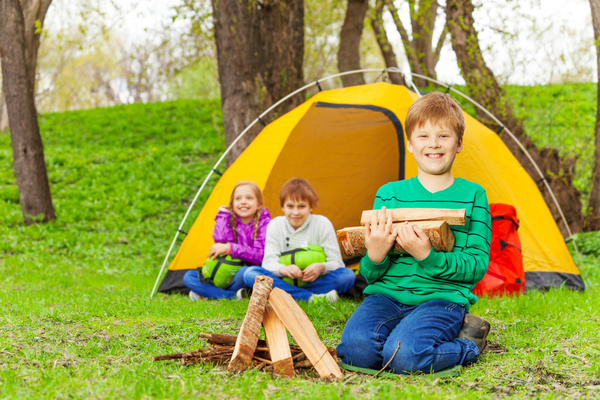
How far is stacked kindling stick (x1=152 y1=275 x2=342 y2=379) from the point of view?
8.10 ft

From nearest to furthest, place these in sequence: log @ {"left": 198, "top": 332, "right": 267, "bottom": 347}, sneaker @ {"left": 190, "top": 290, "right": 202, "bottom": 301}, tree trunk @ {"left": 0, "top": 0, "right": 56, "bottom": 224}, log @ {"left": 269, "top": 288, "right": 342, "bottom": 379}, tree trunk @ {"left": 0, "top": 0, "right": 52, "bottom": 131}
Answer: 1. log @ {"left": 269, "top": 288, "right": 342, "bottom": 379}
2. log @ {"left": 198, "top": 332, "right": 267, "bottom": 347}
3. sneaker @ {"left": 190, "top": 290, "right": 202, "bottom": 301}
4. tree trunk @ {"left": 0, "top": 0, "right": 56, "bottom": 224}
5. tree trunk @ {"left": 0, "top": 0, "right": 52, "bottom": 131}

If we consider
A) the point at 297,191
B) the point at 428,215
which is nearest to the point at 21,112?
the point at 297,191

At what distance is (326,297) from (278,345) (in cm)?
173

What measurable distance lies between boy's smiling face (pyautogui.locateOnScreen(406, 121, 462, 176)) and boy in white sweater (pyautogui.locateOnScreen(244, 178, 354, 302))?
172 cm

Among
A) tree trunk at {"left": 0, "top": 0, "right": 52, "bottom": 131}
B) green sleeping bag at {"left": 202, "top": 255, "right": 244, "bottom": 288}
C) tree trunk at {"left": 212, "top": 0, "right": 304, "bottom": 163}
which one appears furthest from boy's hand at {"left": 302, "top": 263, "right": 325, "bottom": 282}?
tree trunk at {"left": 0, "top": 0, "right": 52, "bottom": 131}

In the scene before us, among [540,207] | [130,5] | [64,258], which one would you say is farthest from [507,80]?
[64,258]

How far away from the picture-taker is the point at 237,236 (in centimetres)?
476

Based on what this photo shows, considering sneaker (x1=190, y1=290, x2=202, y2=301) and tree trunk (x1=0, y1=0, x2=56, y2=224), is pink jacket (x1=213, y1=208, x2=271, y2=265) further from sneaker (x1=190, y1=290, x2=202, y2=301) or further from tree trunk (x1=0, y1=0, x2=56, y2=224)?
tree trunk (x1=0, y1=0, x2=56, y2=224)

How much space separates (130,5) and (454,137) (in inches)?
219

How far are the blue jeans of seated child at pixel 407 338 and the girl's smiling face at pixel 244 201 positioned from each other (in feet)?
6.97

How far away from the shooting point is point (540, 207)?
504cm

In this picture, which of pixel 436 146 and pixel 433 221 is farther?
pixel 436 146

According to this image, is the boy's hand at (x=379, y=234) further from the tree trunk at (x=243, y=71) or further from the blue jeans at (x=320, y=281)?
the tree trunk at (x=243, y=71)

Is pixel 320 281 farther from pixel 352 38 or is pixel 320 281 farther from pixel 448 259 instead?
pixel 352 38
